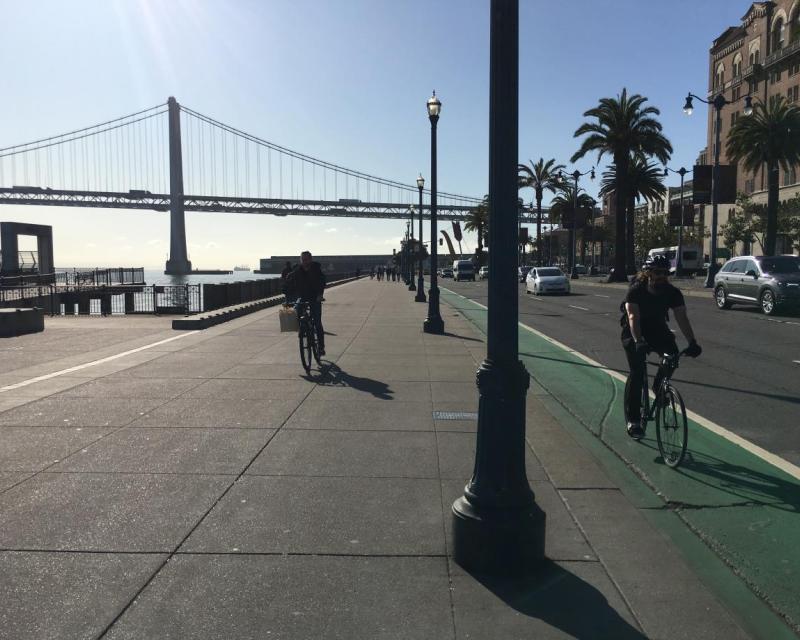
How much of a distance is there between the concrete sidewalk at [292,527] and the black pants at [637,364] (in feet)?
2.13

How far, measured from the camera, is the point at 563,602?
335cm

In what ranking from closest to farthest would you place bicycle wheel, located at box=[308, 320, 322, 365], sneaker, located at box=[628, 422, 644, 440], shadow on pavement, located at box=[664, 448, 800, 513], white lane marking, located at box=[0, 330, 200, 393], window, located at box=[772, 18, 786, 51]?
shadow on pavement, located at box=[664, 448, 800, 513] → sneaker, located at box=[628, 422, 644, 440] → white lane marking, located at box=[0, 330, 200, 393] → bicycle wheel, located at box=[308, 320, 322, 365] → window, located at box=[772, 18, 786, 51]

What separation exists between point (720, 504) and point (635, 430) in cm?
167

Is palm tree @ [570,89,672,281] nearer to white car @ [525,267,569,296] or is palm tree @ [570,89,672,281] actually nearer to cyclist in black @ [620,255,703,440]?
white car @ [525,267,569,296]

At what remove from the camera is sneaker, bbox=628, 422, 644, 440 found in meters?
6.38

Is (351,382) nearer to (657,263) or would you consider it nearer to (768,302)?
(657,263)

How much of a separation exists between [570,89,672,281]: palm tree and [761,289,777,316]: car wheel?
24.8 metres

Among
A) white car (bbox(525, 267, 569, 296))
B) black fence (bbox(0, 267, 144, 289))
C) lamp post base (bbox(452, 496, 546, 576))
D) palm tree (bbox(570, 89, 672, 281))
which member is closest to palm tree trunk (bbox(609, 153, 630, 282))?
palm tree (bbox(570, 89, 672, 281))

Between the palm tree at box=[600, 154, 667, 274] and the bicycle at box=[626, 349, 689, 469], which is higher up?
the palm tree at box=[600, 154, 667, 274]

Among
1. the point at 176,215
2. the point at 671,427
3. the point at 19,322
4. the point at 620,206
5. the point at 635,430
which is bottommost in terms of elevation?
the point at 635,430

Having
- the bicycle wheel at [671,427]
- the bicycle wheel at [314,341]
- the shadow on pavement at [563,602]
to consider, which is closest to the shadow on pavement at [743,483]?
the bicycle wheel at [671,427]

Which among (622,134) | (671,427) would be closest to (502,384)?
(671,427)

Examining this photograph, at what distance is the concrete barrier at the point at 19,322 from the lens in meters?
14.9

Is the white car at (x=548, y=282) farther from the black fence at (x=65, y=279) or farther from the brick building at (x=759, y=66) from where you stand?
the brick building at (x=759, y=66)
